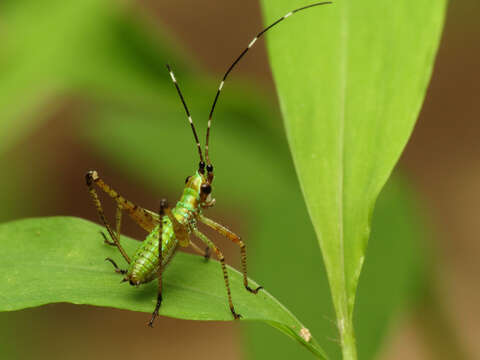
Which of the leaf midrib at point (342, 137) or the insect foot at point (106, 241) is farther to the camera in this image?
the insect foot at point (106, 241)

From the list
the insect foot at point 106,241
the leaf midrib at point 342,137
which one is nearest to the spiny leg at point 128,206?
the insect foot at point 106,241

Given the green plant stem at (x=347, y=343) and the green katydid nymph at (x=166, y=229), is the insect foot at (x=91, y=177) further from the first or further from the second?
the green plant stem at (x=347, y=343)

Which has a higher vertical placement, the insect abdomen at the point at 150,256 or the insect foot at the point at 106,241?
the insect foot at the point at 106,241

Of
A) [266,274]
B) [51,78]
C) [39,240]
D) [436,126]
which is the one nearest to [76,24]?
[51,78]

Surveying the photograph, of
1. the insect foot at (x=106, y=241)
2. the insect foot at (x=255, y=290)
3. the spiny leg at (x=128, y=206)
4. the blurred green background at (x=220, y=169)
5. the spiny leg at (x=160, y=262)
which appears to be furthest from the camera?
the blurred green background at (x=220, y=169)

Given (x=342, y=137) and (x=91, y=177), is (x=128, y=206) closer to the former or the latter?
(x=91, y=177)

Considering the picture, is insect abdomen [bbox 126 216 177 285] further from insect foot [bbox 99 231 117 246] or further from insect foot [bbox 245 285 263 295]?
insect foot [bbox 245 285 263 295]

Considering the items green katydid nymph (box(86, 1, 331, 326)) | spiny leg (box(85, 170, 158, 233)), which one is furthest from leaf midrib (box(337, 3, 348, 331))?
spiny leg (box(85, 170, 158, 233))

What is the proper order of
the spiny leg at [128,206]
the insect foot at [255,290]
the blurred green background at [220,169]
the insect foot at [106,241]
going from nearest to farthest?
the insect foot at [255,290], the insect foot at [106,241], the spiny leg at [128,206], the blurred green background at [220,169]
